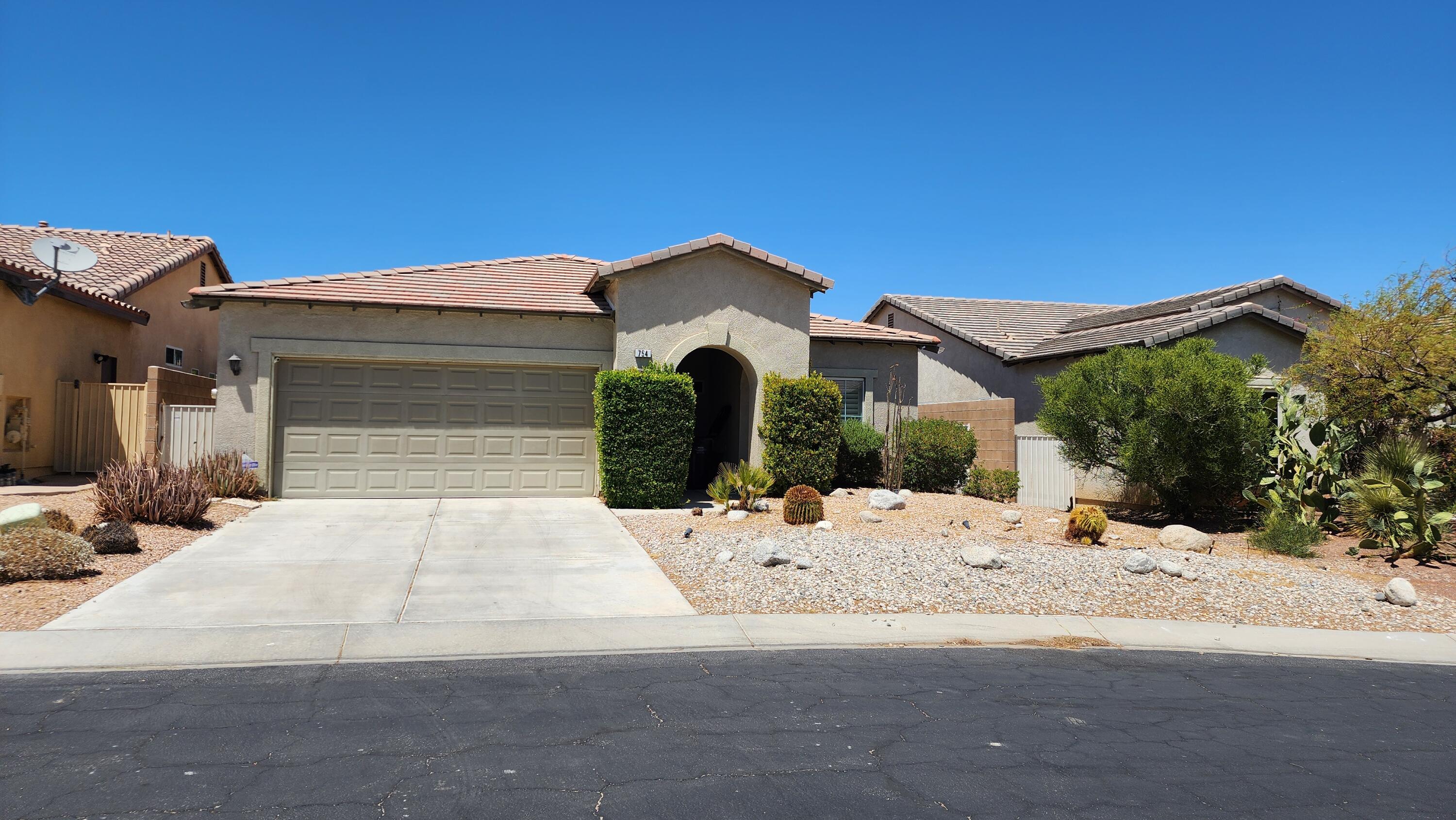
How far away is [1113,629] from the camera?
8.68 meters

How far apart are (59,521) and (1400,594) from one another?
566 inches

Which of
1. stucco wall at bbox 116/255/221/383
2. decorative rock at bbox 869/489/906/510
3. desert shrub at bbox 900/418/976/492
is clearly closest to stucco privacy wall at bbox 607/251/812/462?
decorative rock at bbox 869/489/906/510

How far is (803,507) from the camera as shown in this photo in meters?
13.2

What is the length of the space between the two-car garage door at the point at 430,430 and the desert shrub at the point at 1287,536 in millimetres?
10398

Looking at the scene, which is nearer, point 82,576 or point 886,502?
point 82,576

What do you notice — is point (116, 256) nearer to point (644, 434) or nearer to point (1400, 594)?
point (644, 434)

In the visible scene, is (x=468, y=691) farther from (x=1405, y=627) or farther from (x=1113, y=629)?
(x=1405, y=627)

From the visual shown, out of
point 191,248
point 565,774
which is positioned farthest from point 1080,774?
point 191,248

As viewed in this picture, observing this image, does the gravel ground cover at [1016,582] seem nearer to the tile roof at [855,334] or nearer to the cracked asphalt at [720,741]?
the cracked asphalt at [720,741]

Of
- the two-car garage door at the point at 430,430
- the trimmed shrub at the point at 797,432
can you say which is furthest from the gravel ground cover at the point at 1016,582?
the two-car garage door at the point at 430,430

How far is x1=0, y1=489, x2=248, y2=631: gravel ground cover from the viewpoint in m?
7.77

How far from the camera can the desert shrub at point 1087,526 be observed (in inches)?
501

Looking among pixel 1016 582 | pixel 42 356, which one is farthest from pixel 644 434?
pixel 42 356

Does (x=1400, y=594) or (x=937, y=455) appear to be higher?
(x=937, y=455)
